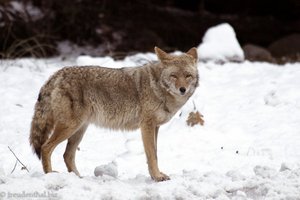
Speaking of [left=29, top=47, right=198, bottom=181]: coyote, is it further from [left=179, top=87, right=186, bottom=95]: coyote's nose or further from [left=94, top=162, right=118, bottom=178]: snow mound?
[left=94, top=162, right=118, bottom=178]: snow mound

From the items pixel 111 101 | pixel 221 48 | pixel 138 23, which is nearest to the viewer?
pixel 111 101

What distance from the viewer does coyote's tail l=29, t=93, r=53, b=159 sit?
20.2 feet

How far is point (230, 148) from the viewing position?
782 centimetres

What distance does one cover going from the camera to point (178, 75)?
6312mm

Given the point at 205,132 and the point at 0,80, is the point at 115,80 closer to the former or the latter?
the point at 205,132

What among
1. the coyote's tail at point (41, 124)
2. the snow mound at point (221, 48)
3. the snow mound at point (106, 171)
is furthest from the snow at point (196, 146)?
the snow mound at point (221, 48)

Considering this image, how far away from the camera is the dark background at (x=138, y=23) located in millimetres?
14422

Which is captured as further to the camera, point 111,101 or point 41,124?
point 111,101

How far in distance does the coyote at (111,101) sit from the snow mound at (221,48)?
6.33 m

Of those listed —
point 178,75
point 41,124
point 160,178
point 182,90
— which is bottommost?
point 160,178

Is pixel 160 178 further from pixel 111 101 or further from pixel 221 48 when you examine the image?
pixel 221 48

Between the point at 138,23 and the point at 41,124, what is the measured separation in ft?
35.8

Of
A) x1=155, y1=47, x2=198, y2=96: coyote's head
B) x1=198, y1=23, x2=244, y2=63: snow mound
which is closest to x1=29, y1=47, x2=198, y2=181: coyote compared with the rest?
x1=155, y1=47, x2=198, y2=96: coyote's head

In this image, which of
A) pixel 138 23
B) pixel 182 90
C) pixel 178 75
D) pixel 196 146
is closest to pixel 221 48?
pixel 138 23
